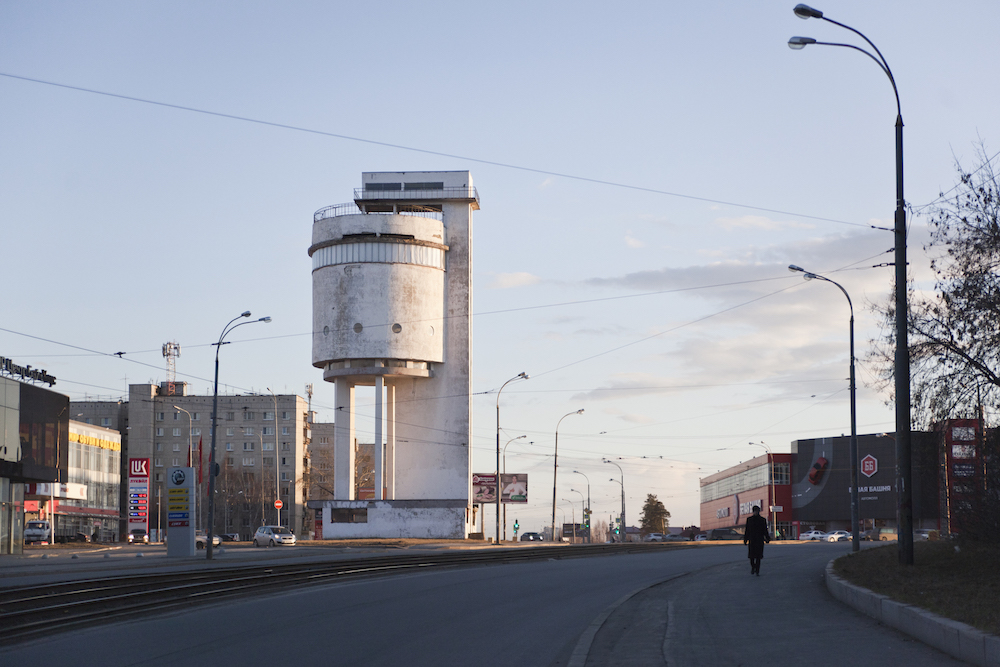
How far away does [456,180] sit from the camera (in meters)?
78.0

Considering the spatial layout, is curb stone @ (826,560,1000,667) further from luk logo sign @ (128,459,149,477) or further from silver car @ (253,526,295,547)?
luk logo sign @ (128,459,149,477)

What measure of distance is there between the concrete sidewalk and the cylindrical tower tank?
53.1 metres

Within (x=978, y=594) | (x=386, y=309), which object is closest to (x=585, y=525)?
(x=386, y=309)

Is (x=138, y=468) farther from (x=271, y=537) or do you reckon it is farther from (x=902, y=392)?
(x=902, y=392)

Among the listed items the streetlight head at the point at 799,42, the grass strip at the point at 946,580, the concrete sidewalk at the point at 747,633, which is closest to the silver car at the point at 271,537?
the grass strip at the point at 946,580

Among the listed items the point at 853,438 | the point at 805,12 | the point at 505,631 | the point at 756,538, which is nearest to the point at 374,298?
the point at 853,438

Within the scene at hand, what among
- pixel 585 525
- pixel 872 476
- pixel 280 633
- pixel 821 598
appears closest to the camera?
pixel 280 633

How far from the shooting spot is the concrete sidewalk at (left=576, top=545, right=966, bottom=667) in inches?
399

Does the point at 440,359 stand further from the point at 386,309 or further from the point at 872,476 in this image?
the point at 872,476

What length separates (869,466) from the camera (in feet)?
349

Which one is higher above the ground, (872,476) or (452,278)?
(452,278)

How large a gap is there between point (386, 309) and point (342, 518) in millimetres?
15452

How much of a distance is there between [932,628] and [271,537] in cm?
5817

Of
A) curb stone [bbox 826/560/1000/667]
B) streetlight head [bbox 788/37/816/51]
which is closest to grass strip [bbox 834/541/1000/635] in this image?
curb stone [bbox 826/560/1000/667]
